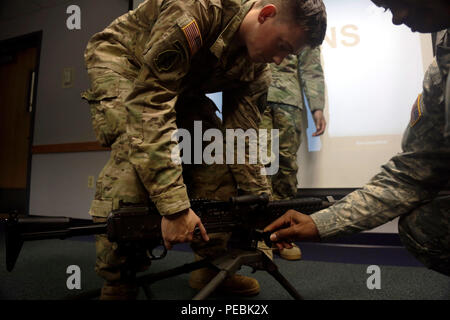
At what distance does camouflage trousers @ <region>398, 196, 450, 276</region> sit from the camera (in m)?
0.65

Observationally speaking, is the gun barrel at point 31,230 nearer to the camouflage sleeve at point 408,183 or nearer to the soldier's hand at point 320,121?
the camouflage sleeve at point 408,183

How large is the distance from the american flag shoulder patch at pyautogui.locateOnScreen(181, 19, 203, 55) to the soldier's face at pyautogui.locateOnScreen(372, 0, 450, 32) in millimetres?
351

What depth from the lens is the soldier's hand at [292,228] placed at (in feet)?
2.11

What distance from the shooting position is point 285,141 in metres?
1.36

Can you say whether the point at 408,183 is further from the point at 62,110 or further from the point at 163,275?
the point at 62,110

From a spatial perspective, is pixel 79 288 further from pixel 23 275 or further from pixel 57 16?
pixel 57 16

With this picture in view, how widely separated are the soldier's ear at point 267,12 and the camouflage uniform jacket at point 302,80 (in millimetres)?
636

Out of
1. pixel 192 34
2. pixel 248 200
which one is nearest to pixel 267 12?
pixel 192 34

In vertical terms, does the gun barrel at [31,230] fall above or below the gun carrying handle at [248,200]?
below

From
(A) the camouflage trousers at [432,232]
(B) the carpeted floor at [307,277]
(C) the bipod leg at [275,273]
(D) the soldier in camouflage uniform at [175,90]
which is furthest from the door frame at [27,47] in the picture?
(A) the camouflage trousers at [432,232]

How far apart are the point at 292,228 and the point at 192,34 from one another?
481 millimetres

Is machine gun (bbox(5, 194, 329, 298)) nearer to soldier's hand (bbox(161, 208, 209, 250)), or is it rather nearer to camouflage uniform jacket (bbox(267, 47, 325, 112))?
soldier's hand (bbox(161, 208, 209, 250))

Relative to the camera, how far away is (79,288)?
1041mm

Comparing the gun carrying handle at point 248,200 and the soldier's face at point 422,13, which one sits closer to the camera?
the soldier's face at point 422,13
